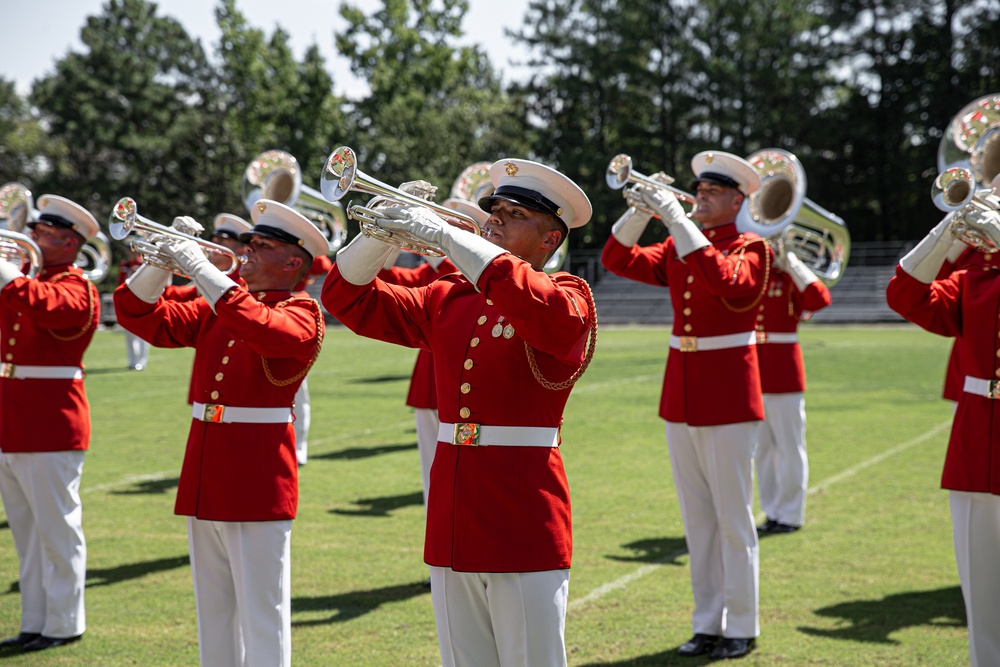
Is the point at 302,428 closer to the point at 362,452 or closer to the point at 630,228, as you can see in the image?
the point at 362,452

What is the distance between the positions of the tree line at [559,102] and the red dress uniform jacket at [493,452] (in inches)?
1589

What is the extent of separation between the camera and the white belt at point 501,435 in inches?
146

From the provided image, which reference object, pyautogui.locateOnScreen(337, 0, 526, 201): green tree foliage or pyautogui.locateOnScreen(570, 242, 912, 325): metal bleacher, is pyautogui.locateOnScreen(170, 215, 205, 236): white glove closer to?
pyautogui.locateOnScreen(570, 242, 912, 325): metal bleacher

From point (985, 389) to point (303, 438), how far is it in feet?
25.5

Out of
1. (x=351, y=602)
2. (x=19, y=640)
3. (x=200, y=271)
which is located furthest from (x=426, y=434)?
(x=200, y=271)

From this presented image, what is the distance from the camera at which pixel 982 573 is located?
489 centimetres

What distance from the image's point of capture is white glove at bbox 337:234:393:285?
3.75 m

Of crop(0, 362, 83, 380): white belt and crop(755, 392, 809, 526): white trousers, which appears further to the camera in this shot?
crop(755, 392, 809, 526): white trousers

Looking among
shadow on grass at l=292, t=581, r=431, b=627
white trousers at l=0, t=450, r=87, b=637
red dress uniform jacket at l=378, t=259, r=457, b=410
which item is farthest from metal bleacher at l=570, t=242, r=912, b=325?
white trousers at l=0, t=450, r=87, b=637

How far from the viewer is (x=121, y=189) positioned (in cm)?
5697

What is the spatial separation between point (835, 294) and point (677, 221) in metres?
35.8

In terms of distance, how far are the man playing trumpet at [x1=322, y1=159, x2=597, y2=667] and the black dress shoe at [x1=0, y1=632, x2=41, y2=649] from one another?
340 centimetres

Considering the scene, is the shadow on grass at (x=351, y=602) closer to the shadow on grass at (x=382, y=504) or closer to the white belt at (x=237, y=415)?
the white belt at (x=237, y=415)

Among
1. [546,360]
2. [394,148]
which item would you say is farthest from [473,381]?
[394,148]
